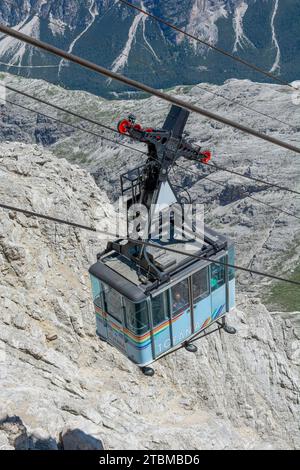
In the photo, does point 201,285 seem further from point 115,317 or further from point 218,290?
point 115,317

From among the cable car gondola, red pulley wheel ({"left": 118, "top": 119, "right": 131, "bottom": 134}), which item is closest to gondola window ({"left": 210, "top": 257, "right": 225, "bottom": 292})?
the cable car gondola

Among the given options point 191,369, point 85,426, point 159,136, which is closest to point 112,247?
point 159,136

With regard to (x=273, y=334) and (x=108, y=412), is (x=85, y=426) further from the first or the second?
(x=273, y=334)

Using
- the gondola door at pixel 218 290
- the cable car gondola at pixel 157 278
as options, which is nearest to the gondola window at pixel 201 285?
the cable car gondola at pixel 157 278

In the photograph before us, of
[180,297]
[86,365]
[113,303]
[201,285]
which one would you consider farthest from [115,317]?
[86,365]

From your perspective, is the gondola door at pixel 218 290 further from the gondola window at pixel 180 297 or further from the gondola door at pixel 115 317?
the gondola door at pixel 115 317
